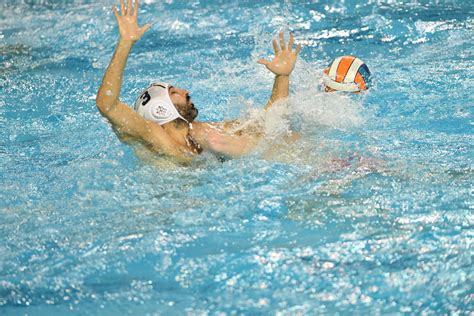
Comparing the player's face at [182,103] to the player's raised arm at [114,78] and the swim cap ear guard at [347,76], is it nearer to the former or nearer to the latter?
the player's raised arm at [114,78]

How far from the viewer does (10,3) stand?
858 cm

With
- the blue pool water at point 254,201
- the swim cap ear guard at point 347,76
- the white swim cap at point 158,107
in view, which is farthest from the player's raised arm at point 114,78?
the swim cap ear guard at point 347,76

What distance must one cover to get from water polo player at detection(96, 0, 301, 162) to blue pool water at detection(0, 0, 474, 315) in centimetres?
9

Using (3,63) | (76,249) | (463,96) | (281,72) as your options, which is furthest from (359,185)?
(3,63)

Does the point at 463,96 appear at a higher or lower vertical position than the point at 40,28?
lower

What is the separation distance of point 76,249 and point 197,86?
2.65 metres

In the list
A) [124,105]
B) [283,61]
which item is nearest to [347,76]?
[283,61]

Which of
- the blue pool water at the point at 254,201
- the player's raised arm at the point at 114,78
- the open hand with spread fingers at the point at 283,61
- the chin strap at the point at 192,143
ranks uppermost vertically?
the player's raised arm at the point at 114,78

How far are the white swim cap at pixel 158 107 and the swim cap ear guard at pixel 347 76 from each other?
43.5 inches

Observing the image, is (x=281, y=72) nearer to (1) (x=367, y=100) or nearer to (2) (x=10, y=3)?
(1) (x=367, y=100)

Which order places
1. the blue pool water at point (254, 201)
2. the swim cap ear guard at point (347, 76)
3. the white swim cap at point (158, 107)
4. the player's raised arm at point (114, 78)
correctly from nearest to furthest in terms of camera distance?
the blue pool water at point (254, 201) < the player's raised arm at point (114, 78) < the white swim cap at point (158, 107) < the swim cap ear guard at point (347, 76)

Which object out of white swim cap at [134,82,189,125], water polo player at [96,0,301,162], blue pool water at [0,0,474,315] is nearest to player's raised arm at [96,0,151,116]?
water polo player at [96,0,301,162]

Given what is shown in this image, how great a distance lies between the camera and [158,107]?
4.02m

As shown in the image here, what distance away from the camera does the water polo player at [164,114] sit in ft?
12.0
